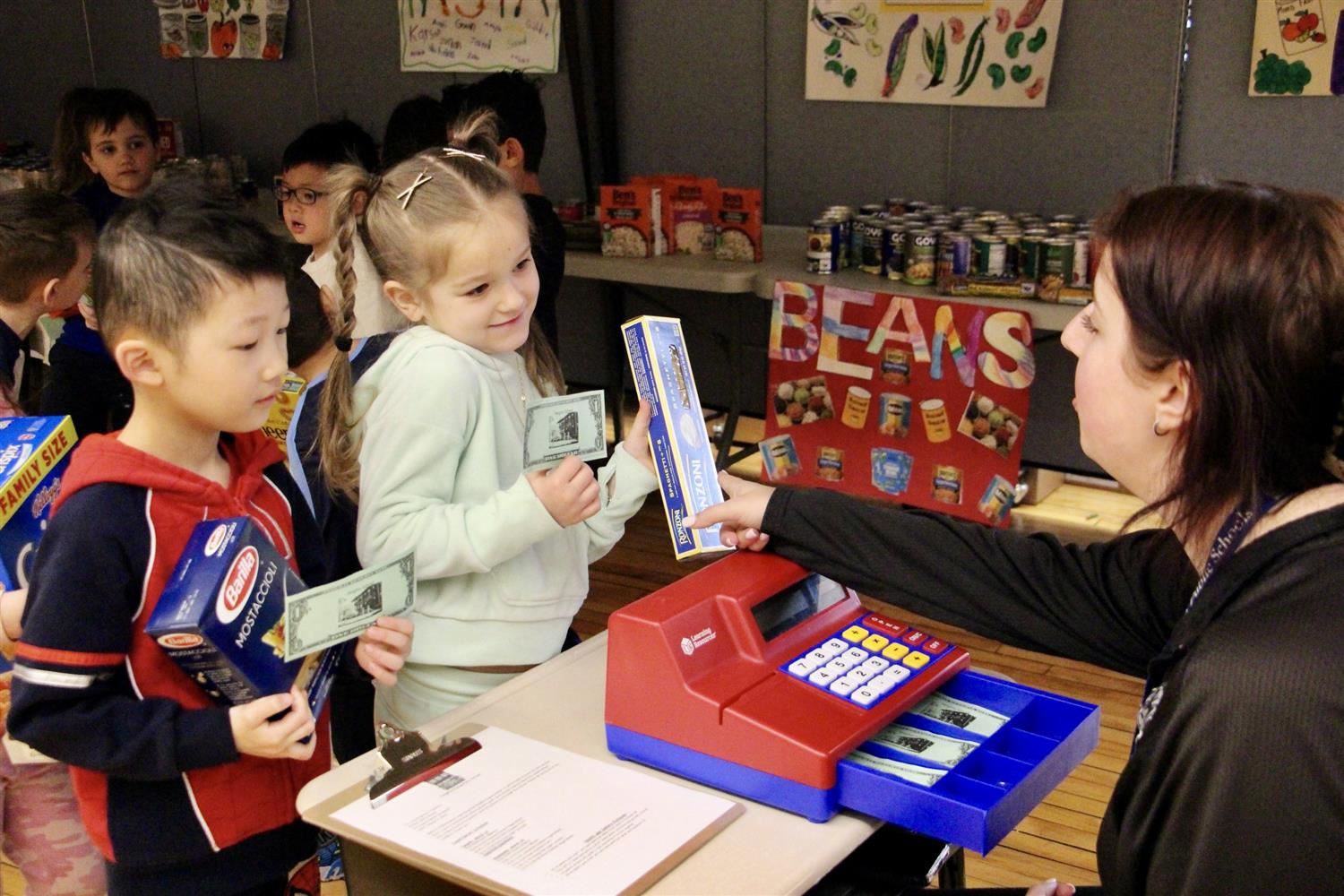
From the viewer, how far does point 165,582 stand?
4.47 feet

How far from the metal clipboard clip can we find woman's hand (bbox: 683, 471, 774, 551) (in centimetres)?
38

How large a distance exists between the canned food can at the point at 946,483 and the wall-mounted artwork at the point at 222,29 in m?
4.15

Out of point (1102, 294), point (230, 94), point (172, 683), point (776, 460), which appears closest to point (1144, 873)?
point (1102, 294)

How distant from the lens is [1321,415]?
1.18m

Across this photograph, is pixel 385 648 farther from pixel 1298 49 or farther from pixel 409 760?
pixel 1298 49

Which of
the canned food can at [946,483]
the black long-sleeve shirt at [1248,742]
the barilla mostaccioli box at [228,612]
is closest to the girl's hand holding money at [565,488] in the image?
the barilla mostaccioli box at [228,612]

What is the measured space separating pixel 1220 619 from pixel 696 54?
4485 millimetres

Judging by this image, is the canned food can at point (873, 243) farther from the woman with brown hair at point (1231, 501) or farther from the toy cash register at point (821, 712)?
the woman with brown hair at point (1231, 501)

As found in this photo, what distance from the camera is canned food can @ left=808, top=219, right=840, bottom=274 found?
4199 millimetres

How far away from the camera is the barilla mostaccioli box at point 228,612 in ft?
4.04

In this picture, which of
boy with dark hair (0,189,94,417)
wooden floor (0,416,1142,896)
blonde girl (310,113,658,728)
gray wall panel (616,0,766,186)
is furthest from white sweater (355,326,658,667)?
gray wall panel (616,0,766,186)

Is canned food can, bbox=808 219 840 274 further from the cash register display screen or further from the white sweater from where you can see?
the cash register display screen

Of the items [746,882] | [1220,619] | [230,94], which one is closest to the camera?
[1220,619]

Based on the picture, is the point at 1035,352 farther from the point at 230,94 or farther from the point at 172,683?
the point at 230,94
